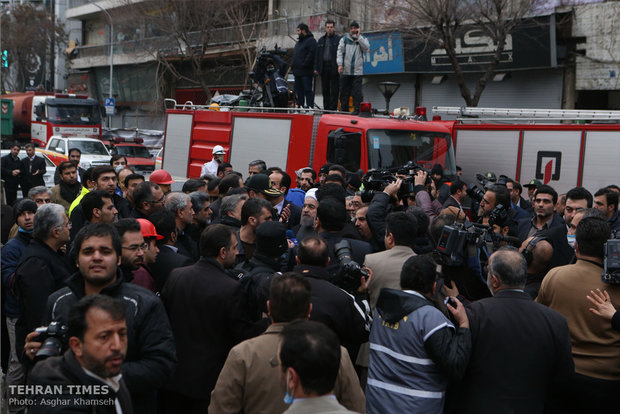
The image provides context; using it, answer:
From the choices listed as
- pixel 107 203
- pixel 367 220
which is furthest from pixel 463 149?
pixel 107 203

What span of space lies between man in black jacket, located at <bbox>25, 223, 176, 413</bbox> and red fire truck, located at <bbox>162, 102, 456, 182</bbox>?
6.84 m

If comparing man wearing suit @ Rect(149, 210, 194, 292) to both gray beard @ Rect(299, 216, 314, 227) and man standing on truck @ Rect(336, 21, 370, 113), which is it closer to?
gray beard @ Rect(299, 216, 314, 227)

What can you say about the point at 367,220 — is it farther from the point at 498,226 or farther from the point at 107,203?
the point at 107,203

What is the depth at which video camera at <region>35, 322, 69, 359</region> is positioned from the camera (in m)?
2.88

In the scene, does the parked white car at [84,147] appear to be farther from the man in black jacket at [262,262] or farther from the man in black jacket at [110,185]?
the man in black jacket at [262,262]

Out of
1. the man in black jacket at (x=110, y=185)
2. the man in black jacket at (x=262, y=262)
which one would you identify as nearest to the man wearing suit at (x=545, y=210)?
the man in black jacket at (x=262, y=262)

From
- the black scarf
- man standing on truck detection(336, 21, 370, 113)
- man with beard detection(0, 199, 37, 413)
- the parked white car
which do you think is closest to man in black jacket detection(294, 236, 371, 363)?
man with beard detection(0, 199, 37, 413)

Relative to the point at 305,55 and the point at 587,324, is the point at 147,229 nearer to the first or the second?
the point at 587,324

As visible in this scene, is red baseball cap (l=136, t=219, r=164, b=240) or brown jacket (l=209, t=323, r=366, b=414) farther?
red baseball cap (l=136, t=219, r=164, b=240)

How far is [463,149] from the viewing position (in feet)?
44.9

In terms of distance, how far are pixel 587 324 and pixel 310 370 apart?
2.31 meters

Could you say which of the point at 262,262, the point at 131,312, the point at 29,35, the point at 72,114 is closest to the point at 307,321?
the point at 131,312

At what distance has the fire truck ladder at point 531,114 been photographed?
1147 cm

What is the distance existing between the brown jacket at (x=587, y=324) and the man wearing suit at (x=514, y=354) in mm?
431
